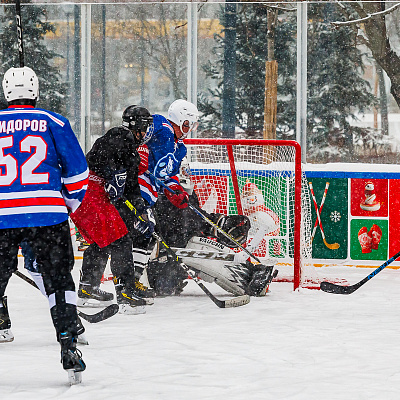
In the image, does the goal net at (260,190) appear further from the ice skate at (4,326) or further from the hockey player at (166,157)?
the ice skate at (4,326)

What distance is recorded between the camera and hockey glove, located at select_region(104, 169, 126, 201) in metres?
4.61

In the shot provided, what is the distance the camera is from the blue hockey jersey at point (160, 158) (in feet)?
16.8

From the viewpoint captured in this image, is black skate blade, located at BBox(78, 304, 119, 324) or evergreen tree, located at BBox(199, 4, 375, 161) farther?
evergreen tree, located at BBox(199, 4, 375, 161)

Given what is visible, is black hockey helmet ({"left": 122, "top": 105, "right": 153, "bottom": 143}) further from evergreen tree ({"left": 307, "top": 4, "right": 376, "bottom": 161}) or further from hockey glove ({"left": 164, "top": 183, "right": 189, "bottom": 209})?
evergreen tree ({"left": 307, "top": 4, "right": 376, "bottom": 161})

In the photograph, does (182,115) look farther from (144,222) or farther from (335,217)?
(335,217)

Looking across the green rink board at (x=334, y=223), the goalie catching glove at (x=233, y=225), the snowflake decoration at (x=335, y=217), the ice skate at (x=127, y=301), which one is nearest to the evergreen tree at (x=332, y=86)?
the green rink board at (x=334, y=223)

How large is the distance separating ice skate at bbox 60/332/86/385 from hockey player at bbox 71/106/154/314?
1.57 metres

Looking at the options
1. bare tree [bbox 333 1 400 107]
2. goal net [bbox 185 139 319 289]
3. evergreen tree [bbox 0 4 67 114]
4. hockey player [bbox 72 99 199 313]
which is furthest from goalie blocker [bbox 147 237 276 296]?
bare tree [bbox 333 1 400 107]

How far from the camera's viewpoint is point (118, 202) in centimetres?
491

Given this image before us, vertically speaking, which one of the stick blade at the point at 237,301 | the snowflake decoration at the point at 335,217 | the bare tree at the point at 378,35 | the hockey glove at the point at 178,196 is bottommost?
the stick blade at the point at 237,301

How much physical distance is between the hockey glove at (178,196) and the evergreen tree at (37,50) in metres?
2.84

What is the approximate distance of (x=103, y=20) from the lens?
7.76 metres

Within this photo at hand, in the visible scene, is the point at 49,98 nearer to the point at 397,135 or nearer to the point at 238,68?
the point at 238,68

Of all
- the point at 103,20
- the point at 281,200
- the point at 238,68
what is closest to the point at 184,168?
the point at 281,200
